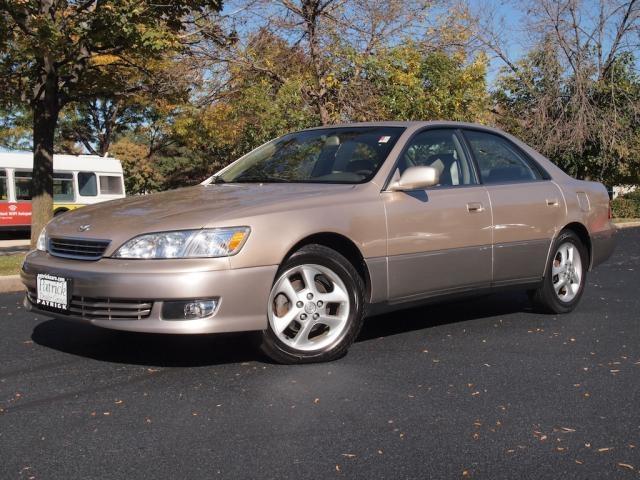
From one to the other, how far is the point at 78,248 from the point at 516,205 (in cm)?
323

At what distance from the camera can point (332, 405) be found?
13.0ft

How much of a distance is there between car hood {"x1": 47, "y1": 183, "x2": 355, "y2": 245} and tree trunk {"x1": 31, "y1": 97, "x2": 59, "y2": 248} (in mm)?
8353

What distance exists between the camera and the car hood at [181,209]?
177 inches

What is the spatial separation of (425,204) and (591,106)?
2331cm

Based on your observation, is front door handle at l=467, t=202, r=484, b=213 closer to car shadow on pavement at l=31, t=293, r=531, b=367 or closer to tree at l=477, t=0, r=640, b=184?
car shadow on pavement at l=31, t=293, r=531, b=367

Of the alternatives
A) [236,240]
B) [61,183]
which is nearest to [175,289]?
[236,240]

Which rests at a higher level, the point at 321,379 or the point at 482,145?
the point at 482,145

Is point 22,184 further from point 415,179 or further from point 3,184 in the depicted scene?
point 415,179

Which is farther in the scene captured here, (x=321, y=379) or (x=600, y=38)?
(x=600, y=38)

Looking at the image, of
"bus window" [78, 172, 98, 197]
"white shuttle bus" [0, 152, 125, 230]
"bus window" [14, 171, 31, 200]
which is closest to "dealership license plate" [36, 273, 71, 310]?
"white shuttle bus" [0, 152, 125, 230]

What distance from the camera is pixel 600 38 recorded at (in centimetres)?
2758

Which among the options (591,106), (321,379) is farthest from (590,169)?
(321,379)

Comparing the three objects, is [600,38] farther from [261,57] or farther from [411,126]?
[411,126]

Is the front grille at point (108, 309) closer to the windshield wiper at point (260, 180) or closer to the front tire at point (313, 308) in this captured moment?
the front tire at point (313, 308)
